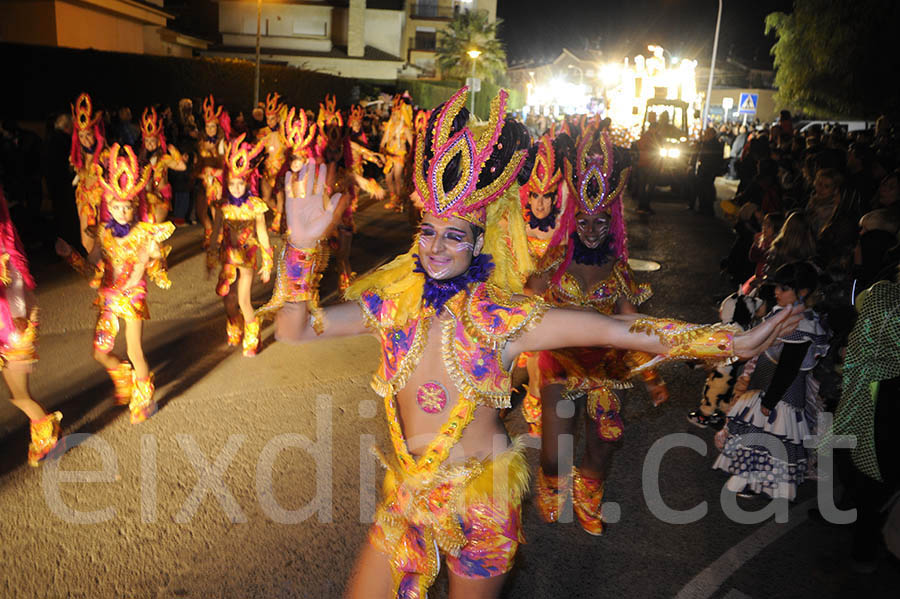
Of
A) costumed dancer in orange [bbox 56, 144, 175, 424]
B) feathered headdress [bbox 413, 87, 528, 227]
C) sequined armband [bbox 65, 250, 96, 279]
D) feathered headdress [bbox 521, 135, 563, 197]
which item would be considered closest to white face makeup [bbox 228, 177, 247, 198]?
costumed dancer in orange [bbox 56, 144, 175, 424]

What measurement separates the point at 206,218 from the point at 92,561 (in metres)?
7.18

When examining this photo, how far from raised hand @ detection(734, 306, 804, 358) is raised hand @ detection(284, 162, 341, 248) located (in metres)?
1.64

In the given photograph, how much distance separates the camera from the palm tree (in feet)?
193

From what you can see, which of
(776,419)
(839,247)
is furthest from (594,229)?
(839,247)

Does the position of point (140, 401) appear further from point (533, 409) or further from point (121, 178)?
point (533, 409)

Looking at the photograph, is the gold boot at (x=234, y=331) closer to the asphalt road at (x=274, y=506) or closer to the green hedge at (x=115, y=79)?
the asphalt road at (x=274, y=506)

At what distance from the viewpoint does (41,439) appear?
204 inches

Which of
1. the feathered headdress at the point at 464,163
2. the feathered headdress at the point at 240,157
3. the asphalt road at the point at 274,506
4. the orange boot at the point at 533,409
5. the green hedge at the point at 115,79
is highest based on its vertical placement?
the green hedge at the point at 115,79

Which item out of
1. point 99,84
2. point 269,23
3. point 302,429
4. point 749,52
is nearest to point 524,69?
point 749,52

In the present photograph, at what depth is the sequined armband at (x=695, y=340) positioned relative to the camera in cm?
254

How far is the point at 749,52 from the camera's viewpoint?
70.3 m

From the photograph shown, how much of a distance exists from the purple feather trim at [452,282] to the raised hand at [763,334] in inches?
39.9

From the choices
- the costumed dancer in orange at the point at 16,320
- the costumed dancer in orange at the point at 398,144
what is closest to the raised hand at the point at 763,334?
the costumed dancer in orange at the point at 16,320

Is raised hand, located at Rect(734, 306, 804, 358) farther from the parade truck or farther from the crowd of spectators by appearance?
the parade truck
